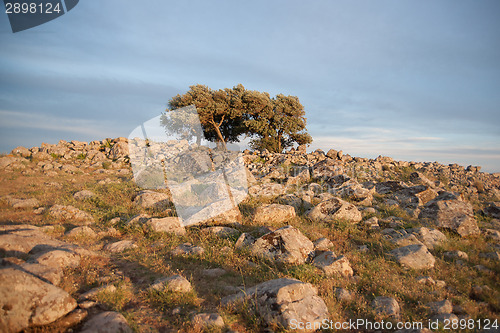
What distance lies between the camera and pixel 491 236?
840 centimetres

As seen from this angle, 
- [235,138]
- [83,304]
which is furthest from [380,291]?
[235,138]

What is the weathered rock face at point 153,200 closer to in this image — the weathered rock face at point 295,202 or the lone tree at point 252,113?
the weathered rock face at point 295,202

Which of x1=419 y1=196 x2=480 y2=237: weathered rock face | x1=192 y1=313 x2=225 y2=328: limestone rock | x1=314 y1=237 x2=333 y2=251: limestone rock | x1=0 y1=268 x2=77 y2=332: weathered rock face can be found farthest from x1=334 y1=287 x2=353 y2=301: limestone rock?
x1=419 y1=196 x2=480 y2=237: weathered rock face

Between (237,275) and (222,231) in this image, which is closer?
(237,275)

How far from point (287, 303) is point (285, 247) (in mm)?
2304

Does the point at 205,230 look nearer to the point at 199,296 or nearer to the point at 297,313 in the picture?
the point at 199,296

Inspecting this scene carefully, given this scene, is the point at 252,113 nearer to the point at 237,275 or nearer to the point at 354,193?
the point at 354,193

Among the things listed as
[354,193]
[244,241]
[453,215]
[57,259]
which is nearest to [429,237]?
[453,215]

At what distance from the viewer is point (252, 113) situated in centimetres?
3128

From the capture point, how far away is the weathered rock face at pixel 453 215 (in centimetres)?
854

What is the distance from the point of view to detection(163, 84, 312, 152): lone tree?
29.6 meters

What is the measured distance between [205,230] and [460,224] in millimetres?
8878

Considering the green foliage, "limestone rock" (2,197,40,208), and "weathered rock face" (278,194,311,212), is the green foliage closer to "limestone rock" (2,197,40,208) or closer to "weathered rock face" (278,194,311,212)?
"limestone rock" (2,197,40,208)

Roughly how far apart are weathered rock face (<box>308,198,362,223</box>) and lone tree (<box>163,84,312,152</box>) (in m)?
21.2
